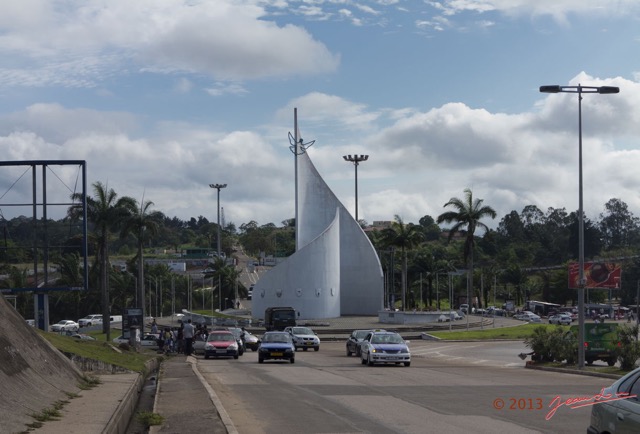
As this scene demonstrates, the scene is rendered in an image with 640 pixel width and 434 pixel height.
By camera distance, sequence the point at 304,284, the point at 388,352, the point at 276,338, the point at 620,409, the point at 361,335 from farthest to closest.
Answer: the point at 304,284 < the point at 361,335 < the point at 276,338 < the point at 388,352 < the point at 620,409

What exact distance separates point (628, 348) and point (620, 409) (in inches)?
739

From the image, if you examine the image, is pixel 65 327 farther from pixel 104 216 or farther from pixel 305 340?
pixel 305 340

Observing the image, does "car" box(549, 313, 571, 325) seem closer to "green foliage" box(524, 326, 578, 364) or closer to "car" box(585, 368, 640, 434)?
"green foliage" box(524, 326, 578, 364)

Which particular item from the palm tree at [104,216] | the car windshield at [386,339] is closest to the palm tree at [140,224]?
the palm tree at [104,216]

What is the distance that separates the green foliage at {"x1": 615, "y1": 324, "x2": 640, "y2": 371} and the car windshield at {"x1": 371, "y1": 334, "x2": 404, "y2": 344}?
305 inches

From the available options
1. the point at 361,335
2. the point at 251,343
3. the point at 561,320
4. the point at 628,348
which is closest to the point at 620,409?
the point at 628,348

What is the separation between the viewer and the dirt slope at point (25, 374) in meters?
11.2

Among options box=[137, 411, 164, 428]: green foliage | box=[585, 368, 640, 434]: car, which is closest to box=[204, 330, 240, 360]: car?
box=[137, 411, 164, 428]: green foliage

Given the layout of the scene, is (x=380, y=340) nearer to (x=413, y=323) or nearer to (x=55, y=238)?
(x=55, y=238)

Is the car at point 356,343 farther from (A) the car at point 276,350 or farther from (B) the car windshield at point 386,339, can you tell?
(B) the car windshield at point 386,339

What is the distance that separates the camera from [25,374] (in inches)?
527

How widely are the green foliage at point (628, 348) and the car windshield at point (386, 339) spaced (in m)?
7.74

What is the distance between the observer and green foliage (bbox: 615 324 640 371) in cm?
2527

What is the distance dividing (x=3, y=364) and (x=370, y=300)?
235 feet
